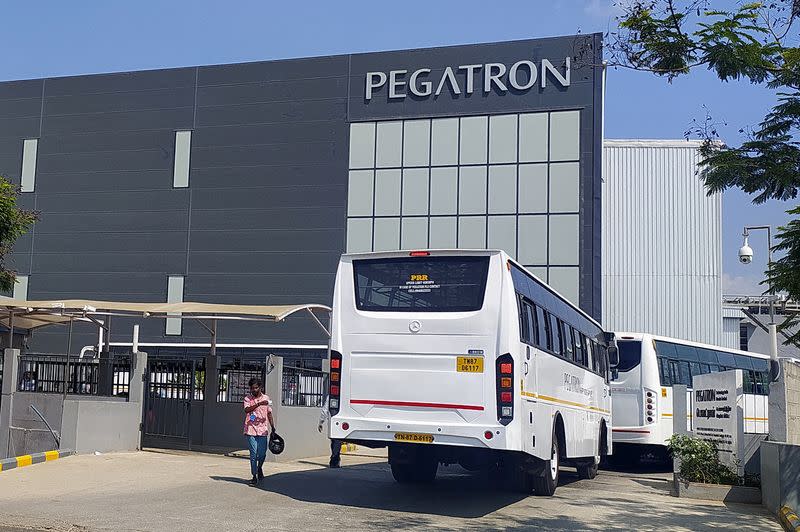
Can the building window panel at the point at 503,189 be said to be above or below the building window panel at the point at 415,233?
above

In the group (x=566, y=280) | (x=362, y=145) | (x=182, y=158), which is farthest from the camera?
(x=182, y=158)

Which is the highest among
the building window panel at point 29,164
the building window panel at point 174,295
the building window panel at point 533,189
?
the building window panel at point 29,164

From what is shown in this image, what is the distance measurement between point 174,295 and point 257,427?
30.3 meters

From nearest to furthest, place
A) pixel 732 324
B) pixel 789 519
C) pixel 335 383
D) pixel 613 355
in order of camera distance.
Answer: pixel 789 519
pixel 335 383
pixel 613 355
pixel 732 324

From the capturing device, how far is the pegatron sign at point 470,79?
131ft

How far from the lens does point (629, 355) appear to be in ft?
77.4

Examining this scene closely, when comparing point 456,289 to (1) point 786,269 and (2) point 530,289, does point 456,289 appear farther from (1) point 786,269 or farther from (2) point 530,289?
(1) point 786,269

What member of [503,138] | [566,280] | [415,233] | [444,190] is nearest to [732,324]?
[566,280]

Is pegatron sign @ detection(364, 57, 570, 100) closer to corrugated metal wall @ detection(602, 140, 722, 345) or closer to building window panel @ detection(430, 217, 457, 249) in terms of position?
building window panel @ detection(430, 217, 457, 249)

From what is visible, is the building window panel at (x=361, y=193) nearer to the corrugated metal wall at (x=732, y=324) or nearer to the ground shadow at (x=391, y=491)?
the corrugated metal wall at (x=732, y=324)

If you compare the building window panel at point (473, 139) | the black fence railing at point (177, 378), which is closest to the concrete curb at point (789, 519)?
the black fence railing at point (177, 378)

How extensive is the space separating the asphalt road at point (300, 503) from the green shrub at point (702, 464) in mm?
615

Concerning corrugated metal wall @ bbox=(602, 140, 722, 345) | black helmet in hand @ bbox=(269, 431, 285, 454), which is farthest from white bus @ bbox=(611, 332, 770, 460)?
corrugated metal wall @ bbox=(602, 140, 722, 345)

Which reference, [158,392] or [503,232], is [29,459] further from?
[503,232]
